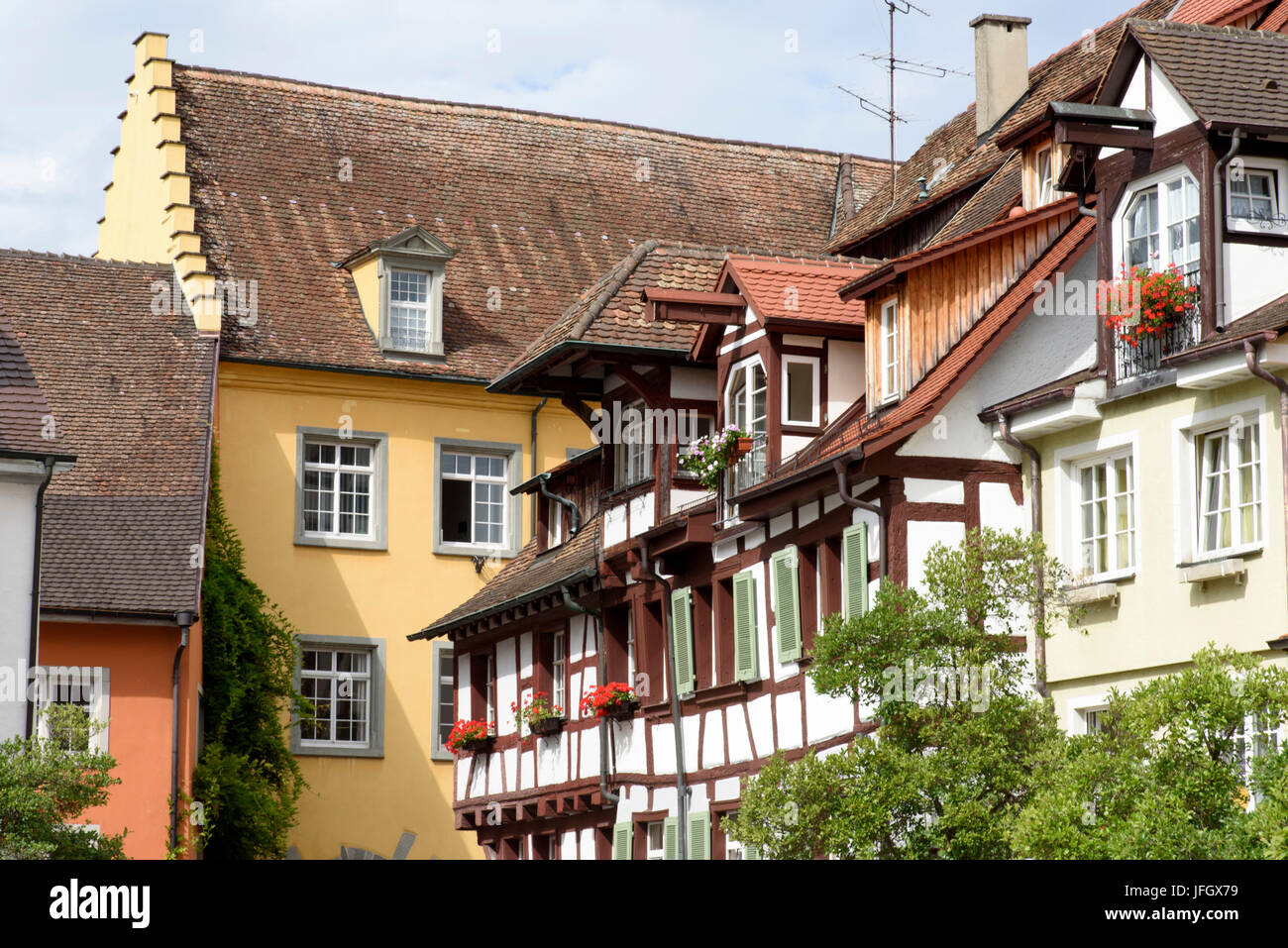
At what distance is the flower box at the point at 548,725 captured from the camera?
91.8 feet

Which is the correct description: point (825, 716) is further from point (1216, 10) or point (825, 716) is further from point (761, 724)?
point (1216, 10)

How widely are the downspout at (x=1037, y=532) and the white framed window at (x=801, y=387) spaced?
3.70m

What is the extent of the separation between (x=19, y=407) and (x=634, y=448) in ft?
24.6

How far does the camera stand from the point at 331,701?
3391 cm

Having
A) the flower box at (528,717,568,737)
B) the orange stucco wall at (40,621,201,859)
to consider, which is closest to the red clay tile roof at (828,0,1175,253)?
the flower box at (528,717,568,737)

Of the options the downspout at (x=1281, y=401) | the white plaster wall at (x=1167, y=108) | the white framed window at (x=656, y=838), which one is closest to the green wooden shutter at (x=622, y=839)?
the white framed window at (x=656, y=838)

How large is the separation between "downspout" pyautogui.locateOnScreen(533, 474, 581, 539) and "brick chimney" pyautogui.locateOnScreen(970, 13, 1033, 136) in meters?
7.53

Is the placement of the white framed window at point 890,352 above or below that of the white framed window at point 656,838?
above

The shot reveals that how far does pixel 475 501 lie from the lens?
3581 centimetres

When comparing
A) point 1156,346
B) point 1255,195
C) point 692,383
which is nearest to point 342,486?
point 692,383

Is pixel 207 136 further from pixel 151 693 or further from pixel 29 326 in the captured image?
pixel 151 693

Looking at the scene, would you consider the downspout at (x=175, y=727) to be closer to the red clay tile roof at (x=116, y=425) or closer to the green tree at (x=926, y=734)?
the red clay tile roof at (x=116, y=425)
